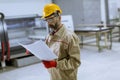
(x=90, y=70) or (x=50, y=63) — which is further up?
(x=50, y=63)

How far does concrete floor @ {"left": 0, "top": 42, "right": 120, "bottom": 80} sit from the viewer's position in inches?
159

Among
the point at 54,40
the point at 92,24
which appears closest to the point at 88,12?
the point at 92,24

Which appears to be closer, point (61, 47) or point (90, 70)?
point (61, 47)

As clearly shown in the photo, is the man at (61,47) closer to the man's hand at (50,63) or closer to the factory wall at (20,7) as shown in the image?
the man's hand at (50,63)

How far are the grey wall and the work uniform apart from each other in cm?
586

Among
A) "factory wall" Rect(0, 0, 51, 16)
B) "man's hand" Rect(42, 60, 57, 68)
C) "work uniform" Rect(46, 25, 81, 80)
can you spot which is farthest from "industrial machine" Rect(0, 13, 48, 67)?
"man's hand" Rect(42, 60, 57, 68)

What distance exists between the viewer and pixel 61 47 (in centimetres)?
156

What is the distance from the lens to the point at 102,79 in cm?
380

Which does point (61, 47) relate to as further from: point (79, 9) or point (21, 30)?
point (79, 9)

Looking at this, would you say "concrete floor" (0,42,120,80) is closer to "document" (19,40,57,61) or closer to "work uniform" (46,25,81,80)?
"work uniform" (46,25,81,80)

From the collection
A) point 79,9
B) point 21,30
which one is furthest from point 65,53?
point 79,9

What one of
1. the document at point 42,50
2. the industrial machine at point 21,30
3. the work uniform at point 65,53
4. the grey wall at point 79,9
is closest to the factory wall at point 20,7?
the industrial machine at point 21,30

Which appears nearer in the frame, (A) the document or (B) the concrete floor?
(A) the document

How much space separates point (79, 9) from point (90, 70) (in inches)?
138
